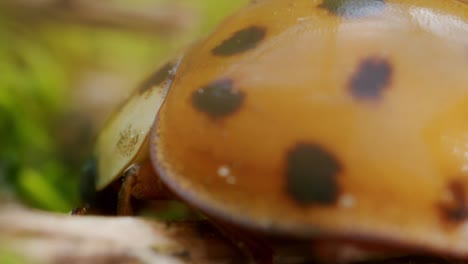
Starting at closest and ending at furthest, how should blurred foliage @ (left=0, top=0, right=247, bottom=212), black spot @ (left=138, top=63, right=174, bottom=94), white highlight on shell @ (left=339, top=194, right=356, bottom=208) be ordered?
white highlight on shell @ (left=339, top=194, right=356, bottom=208) → black spot @ (left=138, top=63, right=174, bottom=94) → blurred foliage @ (left=0, top=0, right=247, bottom=212)

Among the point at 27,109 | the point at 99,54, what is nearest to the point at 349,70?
the point at 27,109

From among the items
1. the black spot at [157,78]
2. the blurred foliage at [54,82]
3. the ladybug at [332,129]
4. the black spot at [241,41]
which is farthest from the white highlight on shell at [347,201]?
the blurred foliage at [54,82]

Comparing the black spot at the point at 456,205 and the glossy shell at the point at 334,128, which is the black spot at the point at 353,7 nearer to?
the glossy shell at the point at 334,128

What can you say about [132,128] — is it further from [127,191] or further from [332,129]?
[332,129]

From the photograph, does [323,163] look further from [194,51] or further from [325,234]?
[194,51]

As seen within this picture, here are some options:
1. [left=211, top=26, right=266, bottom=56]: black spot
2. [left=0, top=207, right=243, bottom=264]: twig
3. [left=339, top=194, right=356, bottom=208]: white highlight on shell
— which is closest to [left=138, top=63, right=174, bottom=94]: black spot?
[left=211, top=26, right=266, bottom=56]: black spot

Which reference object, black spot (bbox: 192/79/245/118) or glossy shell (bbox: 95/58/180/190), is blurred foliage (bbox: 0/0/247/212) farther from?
black spot (bbox: 192/79/245/118)

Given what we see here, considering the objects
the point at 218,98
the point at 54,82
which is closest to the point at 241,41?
the point at 218,98
